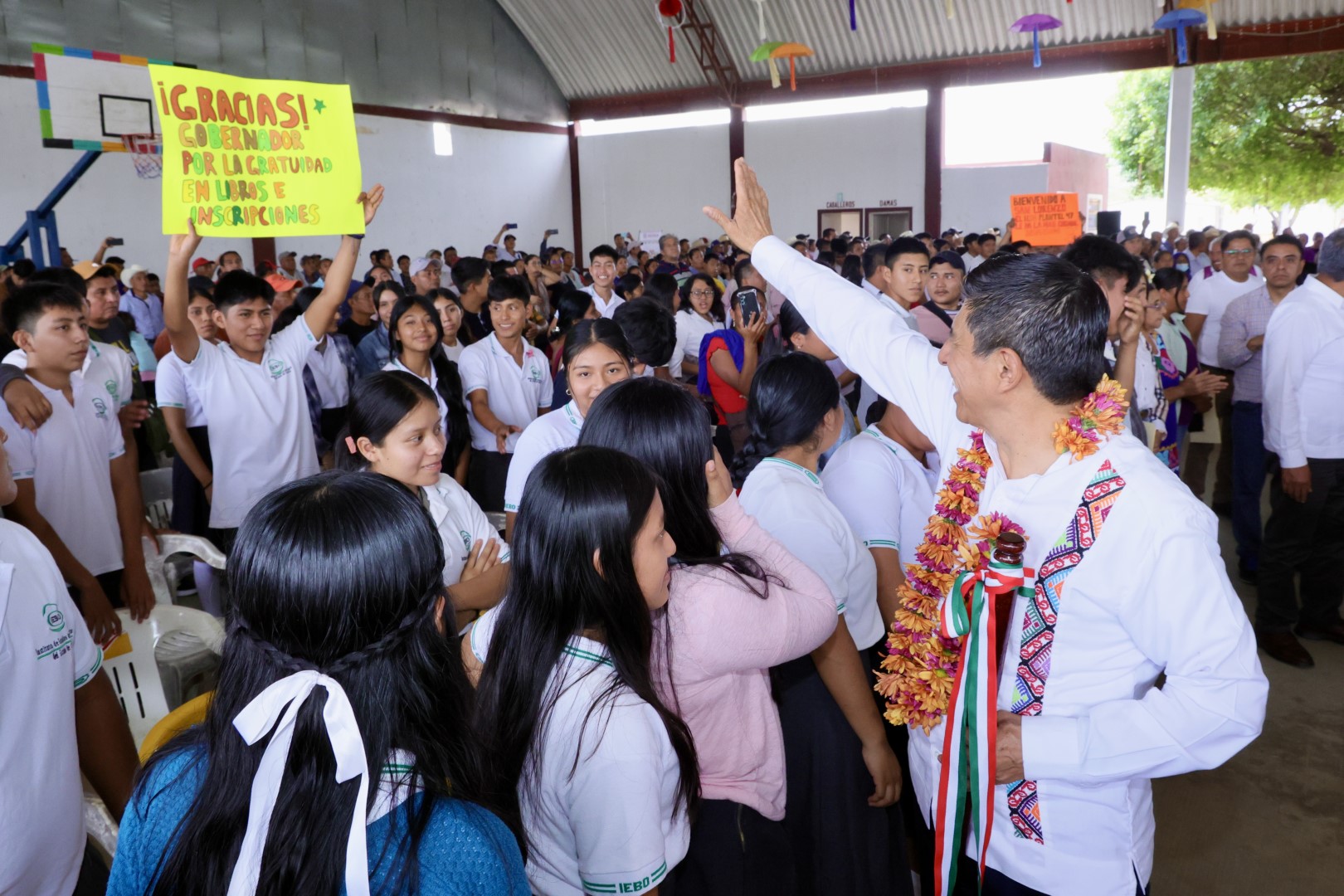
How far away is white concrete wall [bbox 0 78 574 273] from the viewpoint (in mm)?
9523

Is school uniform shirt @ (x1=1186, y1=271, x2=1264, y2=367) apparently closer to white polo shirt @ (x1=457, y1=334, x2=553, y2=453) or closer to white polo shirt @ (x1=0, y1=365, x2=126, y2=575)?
white polo shirt @ (x1=457, y1=334, x2=553, y2=453)

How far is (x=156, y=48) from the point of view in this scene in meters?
10.6

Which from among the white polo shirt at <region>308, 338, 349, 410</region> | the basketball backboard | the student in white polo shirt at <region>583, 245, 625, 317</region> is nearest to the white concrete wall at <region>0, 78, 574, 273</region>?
the basketball backboard

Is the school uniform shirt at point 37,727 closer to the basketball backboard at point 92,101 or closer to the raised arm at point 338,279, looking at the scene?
the raised arm at point 338,279

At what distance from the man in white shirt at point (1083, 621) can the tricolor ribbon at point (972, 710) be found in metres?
0.02

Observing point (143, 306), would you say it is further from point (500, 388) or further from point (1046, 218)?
point (1046, 218)

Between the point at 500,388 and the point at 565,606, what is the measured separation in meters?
2.90

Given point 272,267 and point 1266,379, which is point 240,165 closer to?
point 1266,379

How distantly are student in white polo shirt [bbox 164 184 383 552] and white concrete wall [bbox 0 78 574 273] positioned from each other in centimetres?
830

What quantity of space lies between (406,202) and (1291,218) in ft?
61.4

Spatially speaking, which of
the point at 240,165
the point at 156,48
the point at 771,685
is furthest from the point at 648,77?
the point at 771,685

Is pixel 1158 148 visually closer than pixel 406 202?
No

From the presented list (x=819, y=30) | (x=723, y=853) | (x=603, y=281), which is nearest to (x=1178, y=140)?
(x=819, y=30)

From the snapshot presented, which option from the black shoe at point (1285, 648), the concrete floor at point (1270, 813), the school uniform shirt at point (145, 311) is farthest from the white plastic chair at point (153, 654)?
the school uniform shirt at point (145, 311)
